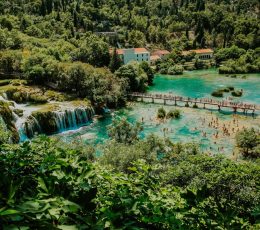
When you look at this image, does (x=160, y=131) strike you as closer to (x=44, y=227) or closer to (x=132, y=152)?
(x=132, y=152)

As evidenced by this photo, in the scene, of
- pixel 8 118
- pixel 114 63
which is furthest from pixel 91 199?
pixel 114 63

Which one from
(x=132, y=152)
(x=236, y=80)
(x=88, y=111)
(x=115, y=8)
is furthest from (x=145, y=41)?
(x=132, y=152)

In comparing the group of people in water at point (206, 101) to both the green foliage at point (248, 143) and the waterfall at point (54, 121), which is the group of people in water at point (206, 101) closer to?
the green foliage at point (248, 143)

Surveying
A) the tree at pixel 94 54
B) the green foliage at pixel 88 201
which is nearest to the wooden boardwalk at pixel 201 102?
the tree at pixel 94 54

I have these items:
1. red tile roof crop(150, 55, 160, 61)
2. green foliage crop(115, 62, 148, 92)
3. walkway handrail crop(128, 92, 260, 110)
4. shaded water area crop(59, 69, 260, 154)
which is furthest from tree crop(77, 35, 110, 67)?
red tile roof crop(150, 55, 160, 61)

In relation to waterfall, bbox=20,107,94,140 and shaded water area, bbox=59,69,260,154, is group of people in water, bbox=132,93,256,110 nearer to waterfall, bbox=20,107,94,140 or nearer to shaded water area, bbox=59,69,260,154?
Answer: shaded water area, bbox=59,69,260,154

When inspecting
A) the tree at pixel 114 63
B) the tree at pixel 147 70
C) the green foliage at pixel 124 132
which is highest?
the tree at pixel 114 63
